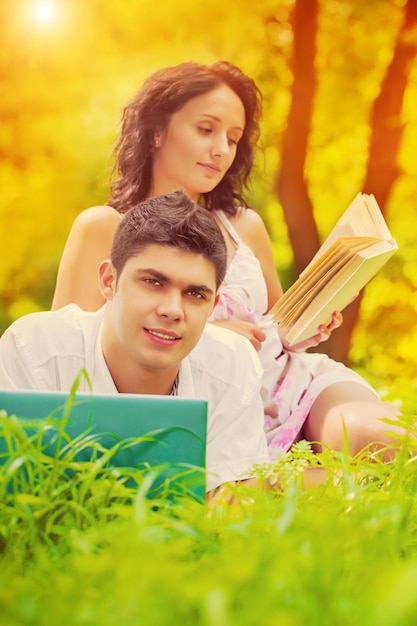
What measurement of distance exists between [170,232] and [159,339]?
217mm

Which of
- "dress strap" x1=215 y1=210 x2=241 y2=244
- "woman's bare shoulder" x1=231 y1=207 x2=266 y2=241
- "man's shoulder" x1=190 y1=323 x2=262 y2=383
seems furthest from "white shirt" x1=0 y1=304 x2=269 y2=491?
"woman's bare shoulder" x1=231 y1=207 x2=266 y2=241

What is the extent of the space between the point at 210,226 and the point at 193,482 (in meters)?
0.69

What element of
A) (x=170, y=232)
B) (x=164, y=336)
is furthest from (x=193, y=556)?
(x=170, y=232)

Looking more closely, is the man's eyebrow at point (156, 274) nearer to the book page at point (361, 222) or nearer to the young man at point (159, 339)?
the young man at point (159, 339)

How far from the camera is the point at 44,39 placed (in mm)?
2650

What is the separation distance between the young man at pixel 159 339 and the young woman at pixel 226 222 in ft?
1.11

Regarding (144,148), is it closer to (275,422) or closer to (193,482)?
(275,422)

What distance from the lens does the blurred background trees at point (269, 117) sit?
8.71 feet

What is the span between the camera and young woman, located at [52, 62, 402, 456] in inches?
77.3

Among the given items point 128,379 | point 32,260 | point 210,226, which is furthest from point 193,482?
point 32,260

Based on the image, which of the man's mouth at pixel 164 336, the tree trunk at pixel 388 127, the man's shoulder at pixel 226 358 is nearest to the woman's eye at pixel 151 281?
the man's mouth at pixel 164 336

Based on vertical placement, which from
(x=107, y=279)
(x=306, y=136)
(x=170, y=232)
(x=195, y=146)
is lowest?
(x=107, y=279)

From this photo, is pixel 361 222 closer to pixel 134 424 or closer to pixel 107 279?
pixel 107 279

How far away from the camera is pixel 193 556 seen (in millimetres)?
815
